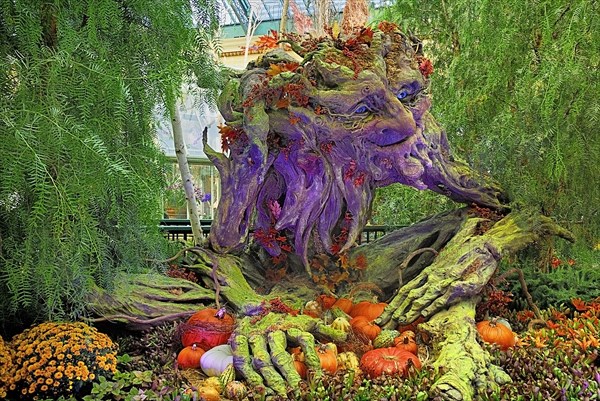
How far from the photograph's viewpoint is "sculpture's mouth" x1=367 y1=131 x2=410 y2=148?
333 centimetres

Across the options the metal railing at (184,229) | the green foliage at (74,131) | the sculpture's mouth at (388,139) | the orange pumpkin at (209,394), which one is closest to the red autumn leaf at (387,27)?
the sculpture's mouth at (388,139)

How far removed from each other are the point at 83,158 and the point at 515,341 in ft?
7.96

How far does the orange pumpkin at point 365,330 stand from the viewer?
292cm

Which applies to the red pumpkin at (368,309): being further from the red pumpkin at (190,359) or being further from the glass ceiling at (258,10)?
the glass ceiling at (258,10)

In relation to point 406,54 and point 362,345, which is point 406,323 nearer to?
point 362,345

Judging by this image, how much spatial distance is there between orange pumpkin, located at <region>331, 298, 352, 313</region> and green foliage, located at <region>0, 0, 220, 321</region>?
1.27m

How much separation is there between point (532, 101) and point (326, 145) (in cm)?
129

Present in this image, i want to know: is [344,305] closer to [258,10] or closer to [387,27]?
[387,27]

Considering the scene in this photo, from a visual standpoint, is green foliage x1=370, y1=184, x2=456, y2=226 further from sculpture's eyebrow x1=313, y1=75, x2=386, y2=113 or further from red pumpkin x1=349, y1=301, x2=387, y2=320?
sculpture's eyebrow x1=313, y1=75, x2=386, y2=113

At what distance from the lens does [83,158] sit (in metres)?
2.04

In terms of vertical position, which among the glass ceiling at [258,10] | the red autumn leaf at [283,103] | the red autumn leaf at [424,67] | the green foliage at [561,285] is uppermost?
the glass ceiling at [258,10]

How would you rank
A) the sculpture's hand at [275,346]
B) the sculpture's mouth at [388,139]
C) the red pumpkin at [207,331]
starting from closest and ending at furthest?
the sculpture's hand at [275,346], the red pumpkin at [207,331], the sculpture's mouth at [388,139]

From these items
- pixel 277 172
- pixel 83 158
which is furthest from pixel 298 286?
pixel 83 158

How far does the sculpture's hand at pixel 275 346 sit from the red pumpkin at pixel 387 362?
23 centimetres
